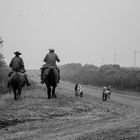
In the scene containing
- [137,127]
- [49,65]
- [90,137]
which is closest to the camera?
[90,137]

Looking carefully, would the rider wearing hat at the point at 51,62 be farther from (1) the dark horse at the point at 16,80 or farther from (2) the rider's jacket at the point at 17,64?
(1) the dark horse at the point at 16,80

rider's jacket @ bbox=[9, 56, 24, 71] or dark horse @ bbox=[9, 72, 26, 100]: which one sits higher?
rider's jacket @ bbox=[9, 56, 24, 71]

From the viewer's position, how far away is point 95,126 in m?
12.0

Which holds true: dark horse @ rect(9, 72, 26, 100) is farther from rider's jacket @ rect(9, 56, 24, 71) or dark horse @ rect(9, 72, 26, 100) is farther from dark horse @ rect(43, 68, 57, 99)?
dark horse @ rect(43, 68, 57, 99)

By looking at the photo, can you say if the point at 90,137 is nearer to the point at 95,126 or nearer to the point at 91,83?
the point at 95,126

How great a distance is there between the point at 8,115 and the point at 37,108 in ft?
7.65

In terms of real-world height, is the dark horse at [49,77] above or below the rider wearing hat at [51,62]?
below

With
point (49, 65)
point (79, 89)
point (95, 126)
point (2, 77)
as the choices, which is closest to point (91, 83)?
point (2, 77)

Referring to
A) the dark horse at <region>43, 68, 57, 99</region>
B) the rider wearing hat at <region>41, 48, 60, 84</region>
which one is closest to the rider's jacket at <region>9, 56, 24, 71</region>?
the rider wearing hat at <region>41, 48, 60, 84</region>

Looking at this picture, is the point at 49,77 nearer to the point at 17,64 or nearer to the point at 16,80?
the point at 16,80

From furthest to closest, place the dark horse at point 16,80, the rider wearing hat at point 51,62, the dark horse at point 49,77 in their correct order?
the rider wearing hat at point 51,62 → the dark horse at point 49,77 → the dark horse at point 16,80

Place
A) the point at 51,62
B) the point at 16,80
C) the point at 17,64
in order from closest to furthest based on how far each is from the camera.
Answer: the point at 16,80 < the point at 17,64 < the point at 51,62

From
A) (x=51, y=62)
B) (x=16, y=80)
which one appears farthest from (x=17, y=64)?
(x=51, y=62)

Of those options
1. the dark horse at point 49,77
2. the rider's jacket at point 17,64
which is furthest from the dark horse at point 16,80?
the dark horse at point 49,77
